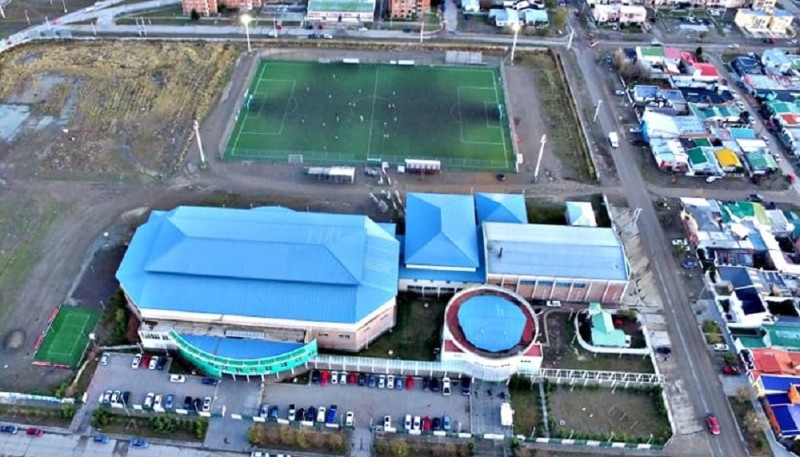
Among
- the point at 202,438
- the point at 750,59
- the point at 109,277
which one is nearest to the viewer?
the point at 202,438

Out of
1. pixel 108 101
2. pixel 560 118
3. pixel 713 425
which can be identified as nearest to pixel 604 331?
pixel 713 425

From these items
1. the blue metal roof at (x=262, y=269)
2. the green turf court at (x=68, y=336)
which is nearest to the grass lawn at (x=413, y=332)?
the blue metal roof at (x=262, y=269)

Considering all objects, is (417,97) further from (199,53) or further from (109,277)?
(109,277)

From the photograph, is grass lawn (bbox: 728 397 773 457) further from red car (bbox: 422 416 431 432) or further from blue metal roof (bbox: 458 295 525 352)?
red car (bbox: 422 416 431 432)

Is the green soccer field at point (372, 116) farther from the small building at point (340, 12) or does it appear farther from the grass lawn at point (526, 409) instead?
the grass lawn at point (526, 409)

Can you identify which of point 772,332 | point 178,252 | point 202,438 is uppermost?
point 178,252

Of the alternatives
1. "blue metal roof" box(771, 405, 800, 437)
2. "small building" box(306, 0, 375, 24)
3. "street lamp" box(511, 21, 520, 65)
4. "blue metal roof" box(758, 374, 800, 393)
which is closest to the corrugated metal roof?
"blue metal roof" box(758, 374, 800, 393)

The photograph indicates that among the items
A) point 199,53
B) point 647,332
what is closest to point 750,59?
point 647,332
